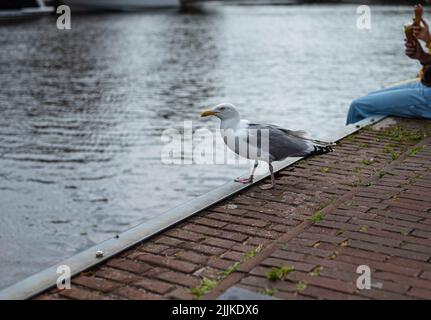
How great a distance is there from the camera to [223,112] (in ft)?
20.1

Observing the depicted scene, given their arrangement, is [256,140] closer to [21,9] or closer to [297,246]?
[297,246]

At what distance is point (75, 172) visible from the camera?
9.80 meters

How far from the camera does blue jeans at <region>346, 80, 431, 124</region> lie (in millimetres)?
9156

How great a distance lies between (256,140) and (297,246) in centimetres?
164

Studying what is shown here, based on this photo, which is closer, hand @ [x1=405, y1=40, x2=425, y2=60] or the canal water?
hand @ [x1=405, y1=40, x2=425, y2=60]

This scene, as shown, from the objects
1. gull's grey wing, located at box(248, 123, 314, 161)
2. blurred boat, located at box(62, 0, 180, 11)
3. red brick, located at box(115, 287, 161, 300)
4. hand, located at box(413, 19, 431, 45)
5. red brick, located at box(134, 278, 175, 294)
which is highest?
blurred boat, located at box(62, 0, 180, 11)

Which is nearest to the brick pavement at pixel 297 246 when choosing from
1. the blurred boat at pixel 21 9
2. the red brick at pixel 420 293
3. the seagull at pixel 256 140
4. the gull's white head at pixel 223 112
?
the red brick at pixel 420 293

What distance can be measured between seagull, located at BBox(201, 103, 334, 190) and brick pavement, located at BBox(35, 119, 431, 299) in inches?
13.0

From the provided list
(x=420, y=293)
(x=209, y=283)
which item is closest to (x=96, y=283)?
(x=209, y=283)

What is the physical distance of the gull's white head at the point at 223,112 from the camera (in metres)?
6.10

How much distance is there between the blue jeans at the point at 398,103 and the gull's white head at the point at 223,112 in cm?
409

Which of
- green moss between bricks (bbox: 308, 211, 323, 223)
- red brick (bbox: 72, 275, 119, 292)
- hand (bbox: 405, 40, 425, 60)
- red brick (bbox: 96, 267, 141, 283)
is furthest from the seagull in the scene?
red brick (bbox: 72, 275, 119, 292)

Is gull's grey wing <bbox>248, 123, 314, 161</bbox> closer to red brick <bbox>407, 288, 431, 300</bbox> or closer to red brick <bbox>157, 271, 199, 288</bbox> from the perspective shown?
red brick <bbox>157, 271, 199, 288</bbox>
